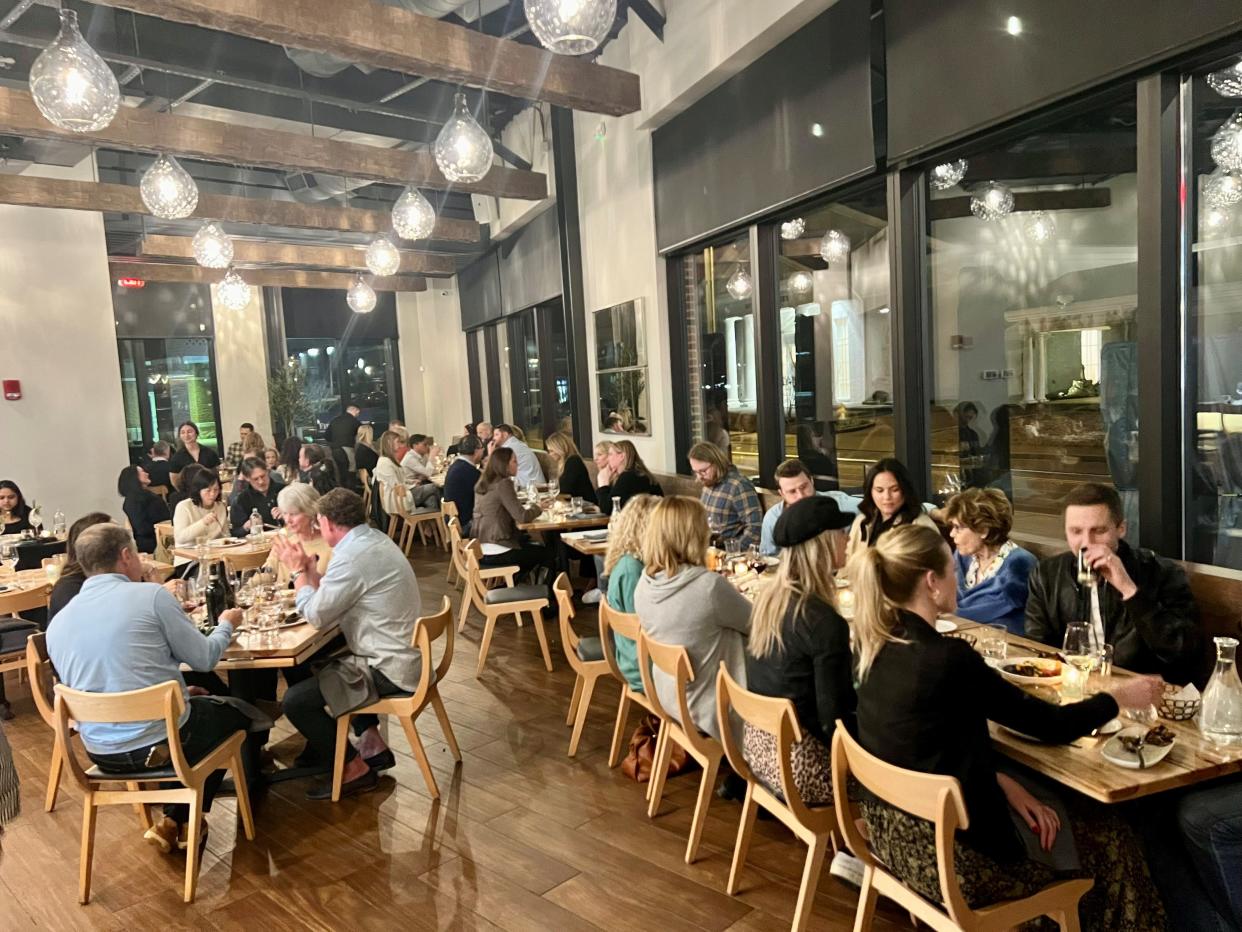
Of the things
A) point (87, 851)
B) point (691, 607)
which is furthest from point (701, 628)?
point (87, 851)

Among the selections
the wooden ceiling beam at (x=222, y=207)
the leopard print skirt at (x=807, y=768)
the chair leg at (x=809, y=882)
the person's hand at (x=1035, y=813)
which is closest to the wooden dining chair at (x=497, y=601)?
the leopard print skirt at (x=807, y=768)

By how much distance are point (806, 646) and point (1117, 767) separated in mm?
908

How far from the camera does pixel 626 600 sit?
402 centimetres

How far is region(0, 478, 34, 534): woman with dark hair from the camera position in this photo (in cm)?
783

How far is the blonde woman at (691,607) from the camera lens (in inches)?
134

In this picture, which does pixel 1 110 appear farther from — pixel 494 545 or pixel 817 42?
pixel 817 42

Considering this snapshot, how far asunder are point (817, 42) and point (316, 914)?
5.24m

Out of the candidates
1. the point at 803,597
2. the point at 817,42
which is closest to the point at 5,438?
the point at 817,42

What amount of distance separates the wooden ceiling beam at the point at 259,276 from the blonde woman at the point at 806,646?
1080 cm

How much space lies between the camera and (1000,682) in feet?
7.37

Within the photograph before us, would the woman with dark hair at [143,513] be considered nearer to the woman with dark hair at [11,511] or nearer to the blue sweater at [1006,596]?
the woman with dark hair at [11,511]

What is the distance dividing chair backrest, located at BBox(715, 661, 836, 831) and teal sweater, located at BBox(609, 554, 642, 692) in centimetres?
102

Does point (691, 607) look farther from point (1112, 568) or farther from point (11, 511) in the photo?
point (11, 511)

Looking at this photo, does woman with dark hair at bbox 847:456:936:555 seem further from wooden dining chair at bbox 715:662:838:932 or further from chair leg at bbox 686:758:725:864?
wooden dining chair at bbox 715:662:838:932
